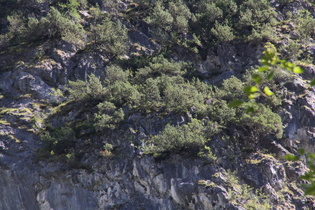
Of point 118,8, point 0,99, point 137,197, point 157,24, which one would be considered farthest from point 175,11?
point 137,197

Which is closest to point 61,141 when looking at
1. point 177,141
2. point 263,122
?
point 177,141

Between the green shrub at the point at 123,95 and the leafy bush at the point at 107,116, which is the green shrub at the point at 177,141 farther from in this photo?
the green shrub at the point at 123,95

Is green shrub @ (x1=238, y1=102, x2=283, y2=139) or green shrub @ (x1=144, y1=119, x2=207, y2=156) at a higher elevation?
green shrub @ (x1=238, y1=102, x2=283, y2=139)

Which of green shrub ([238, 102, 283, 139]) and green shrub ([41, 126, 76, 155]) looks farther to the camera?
green shrub ([41, 126, 76, 155])

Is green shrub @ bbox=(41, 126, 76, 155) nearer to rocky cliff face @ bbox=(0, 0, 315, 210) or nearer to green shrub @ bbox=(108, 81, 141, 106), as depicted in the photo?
rocky cliff face @ bbox=(0, 0, 315, 210)

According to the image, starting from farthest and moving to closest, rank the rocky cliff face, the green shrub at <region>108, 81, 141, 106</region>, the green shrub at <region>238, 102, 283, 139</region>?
the green shrub at <region>108, 81, 141, 106</region>, the green shrub at <region>238, 102, 283, 139</region>, the rocky cliff face

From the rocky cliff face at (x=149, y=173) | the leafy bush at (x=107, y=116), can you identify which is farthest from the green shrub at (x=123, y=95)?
the rocky cliff face at (x=149, y=173)

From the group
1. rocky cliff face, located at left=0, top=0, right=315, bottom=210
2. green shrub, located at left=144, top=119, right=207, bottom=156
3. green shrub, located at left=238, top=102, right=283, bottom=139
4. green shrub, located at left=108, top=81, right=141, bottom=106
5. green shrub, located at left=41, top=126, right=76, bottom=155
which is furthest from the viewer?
green shrub, located at left=108, top=81, right=141, bottom=106

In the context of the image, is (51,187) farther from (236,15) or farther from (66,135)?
(236,15)

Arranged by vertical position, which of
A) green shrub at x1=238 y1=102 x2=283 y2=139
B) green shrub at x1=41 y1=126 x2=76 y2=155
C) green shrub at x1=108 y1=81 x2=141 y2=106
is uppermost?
green shrub at x1=238 y1=102 x2=283 y2=139

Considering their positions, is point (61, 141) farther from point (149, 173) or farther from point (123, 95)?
point (149, 173)

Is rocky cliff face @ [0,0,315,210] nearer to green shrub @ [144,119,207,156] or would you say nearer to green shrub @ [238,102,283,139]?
green shrub @ [144,119,207,156]

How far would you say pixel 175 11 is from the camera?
4025cm

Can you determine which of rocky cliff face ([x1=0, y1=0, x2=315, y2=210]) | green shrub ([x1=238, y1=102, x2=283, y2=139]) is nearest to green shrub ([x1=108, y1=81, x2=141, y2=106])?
rocky cliff face ([x1=0, y1=0, x2=315, y2=210])
